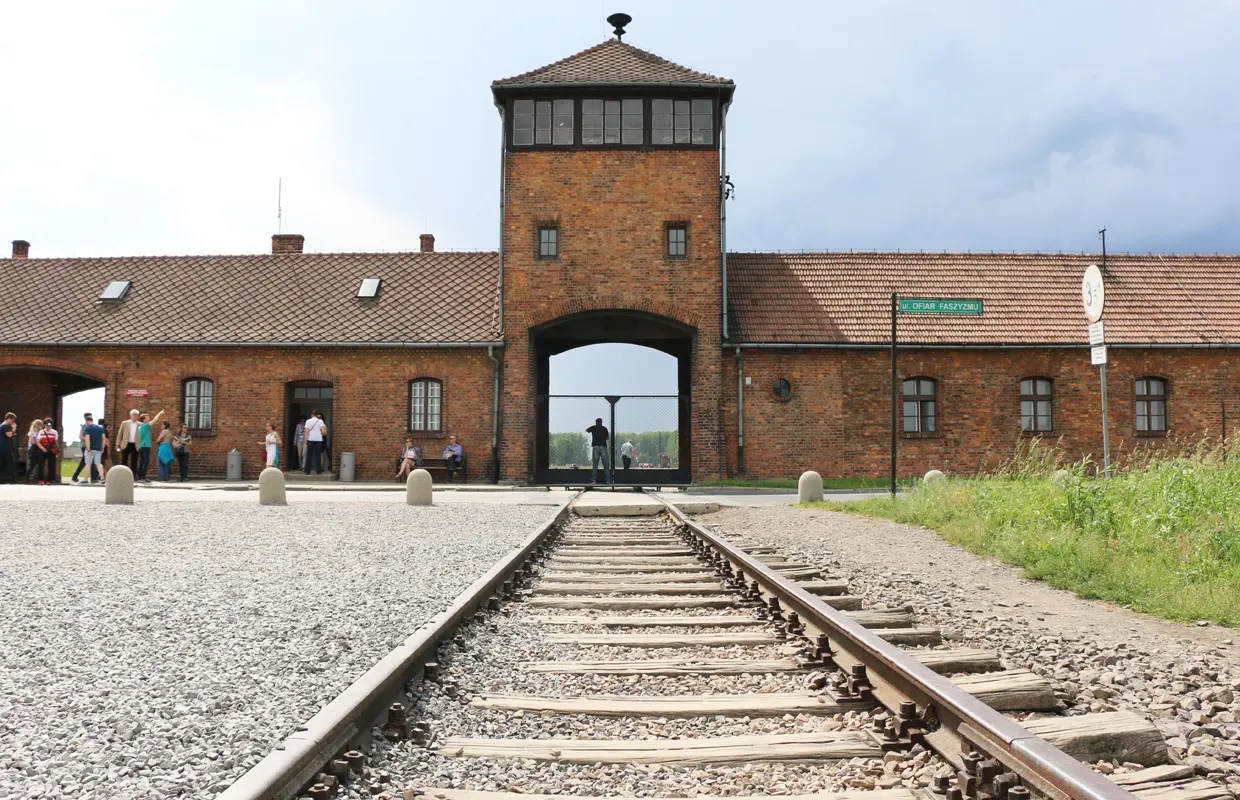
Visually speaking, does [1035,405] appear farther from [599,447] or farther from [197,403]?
[197,403]

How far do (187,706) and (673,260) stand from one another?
792 inches

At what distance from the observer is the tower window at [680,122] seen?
75.5 ft

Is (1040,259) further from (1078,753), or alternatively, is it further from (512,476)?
(1078,753)

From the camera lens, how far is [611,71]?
23.0 meters

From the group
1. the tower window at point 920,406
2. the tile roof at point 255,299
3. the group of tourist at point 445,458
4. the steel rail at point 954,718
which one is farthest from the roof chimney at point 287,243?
the steel rail at point 954,718

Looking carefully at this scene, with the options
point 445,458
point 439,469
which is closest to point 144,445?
point 439,469

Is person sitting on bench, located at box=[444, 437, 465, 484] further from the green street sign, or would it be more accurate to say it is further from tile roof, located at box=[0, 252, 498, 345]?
the green street sign

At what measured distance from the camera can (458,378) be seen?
2359cm

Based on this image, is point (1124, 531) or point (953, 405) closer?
point (1124, 531)

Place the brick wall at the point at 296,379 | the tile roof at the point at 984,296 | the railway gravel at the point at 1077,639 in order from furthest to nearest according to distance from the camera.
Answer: the tile roof at the point at 984,296 < the brick wall at the point at 296,379 < the railway gravel at the point at 1077,639

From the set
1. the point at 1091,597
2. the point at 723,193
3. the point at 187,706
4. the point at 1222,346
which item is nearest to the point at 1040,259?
the point at 1222,346

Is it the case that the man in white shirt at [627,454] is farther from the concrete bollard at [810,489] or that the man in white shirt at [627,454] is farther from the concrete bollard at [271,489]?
the concrete bollard at [271,489]

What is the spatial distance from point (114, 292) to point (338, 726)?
27.4 metres

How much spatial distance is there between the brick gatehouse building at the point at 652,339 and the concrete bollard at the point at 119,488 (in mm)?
8473
